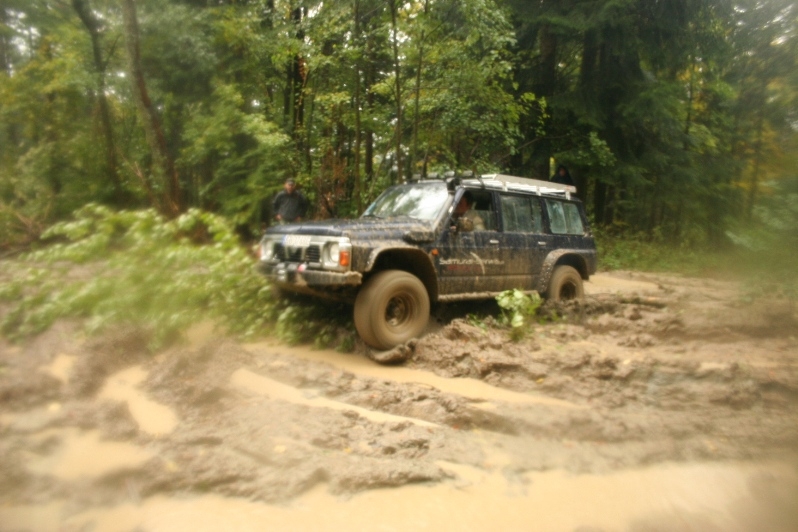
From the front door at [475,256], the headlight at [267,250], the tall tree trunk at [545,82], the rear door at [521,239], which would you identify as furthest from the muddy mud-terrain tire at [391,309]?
the tall tree trunk at [545,82]

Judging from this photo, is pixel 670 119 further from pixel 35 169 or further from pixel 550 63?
pixel 35 169

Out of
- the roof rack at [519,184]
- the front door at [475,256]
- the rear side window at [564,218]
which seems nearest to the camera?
the front door at [475,256]

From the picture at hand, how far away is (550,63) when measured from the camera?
1720 centimetres

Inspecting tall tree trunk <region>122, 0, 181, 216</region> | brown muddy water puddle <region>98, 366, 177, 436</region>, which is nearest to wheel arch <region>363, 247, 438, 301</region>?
brown muddy water puddle <region>98, 366, 177, 436</region>

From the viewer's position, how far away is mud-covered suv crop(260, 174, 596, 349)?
5906 mm

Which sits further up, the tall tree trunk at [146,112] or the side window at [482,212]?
the tall tree trunk at [146,112]

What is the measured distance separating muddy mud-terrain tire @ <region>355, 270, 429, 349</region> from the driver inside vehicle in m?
0.95

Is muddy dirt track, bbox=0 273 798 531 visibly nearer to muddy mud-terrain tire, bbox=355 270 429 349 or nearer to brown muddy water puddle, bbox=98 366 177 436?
brown muddy water puddle, bbox=98 366 177 436

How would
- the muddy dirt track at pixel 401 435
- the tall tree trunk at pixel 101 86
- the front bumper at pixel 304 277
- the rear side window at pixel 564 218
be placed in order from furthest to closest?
A: the tall tree trunk at pixel 101 86 < the rear side window at pixel 564 218 < the front bumper at pixel 304 277 < the muddy dirt track at pixel 401 435

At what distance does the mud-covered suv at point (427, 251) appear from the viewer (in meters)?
5.91

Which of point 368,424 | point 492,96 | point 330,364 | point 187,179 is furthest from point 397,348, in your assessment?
point 187,179

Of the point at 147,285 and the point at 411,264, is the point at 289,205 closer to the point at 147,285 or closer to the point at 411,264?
the point at 411,264

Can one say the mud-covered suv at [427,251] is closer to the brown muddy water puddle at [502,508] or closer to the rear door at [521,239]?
the rear door at [521,239]

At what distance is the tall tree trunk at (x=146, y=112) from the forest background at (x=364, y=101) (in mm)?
34
